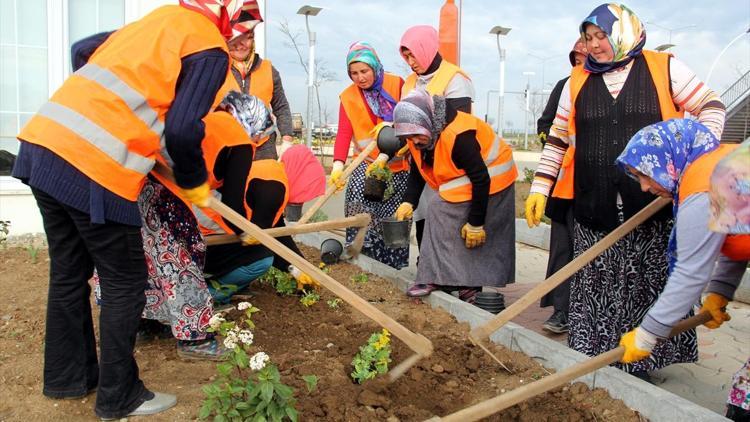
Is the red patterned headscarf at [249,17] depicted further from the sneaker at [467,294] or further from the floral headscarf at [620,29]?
the sneaker at [467,294]

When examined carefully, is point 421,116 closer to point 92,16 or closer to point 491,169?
point 491,169

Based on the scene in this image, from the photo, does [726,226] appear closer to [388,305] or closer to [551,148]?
[551,148]

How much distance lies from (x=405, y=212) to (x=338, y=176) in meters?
0.77

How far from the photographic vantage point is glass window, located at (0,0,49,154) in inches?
234

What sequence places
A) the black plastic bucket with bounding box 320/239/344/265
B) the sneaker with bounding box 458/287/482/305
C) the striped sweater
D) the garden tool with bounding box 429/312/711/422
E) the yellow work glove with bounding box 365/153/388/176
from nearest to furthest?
the garden tool with bounding box 429/312/711/422, the striped sweater, the sneaker with bounding box 458/287/482/305, the yellow work glove with bounding box 365/153/388/176, the black plastic bucket with bounding box 320/239/344/265

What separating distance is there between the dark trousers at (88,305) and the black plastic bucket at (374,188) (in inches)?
95.7

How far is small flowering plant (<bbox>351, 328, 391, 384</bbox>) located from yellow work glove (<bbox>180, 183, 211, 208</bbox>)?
0.99 meters

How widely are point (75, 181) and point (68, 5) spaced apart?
15.1 ft

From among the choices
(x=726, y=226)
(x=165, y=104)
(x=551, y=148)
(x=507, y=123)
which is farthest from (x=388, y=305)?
(x=507, y=123)

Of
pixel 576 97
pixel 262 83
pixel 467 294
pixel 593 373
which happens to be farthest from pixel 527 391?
pixel 262 83

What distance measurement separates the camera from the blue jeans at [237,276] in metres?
3.71

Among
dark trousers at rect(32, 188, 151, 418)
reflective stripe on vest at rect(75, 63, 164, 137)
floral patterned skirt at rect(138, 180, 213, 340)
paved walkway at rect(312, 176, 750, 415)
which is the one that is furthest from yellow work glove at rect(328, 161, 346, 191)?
reflective stripe on vest at rect(75, 63, 164, 137)

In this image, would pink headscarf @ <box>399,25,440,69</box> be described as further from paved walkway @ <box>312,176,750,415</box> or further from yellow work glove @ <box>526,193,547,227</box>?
paved walkway @ <box>312,176,750,415</box>

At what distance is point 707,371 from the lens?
3473mm
